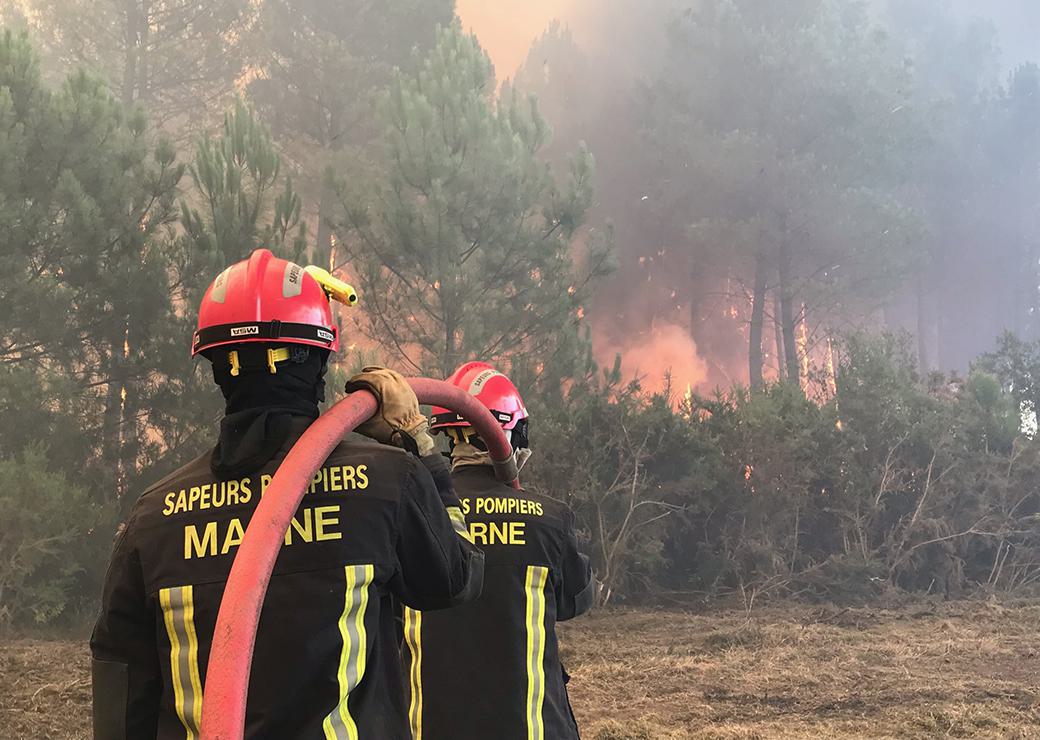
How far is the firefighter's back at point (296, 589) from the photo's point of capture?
65.8 inches

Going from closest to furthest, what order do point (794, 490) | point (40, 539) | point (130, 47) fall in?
point (40, 539) → point (794, 490) → point (130, 47)

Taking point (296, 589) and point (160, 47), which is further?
point (160, 47)

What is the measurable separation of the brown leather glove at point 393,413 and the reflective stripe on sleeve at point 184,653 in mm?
456

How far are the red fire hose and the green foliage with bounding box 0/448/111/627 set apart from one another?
9.00 m

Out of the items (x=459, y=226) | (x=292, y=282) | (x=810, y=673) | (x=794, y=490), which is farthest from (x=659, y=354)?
(x=292, y=282)

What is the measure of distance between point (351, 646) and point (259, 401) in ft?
1.63

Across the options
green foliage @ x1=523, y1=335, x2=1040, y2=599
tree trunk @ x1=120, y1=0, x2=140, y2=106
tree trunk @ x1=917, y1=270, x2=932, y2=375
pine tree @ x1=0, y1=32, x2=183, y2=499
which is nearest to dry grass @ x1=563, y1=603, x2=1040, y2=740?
green foliage @ x1=523, y1=335, x2=1040, y2=599

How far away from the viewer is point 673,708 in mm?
7289

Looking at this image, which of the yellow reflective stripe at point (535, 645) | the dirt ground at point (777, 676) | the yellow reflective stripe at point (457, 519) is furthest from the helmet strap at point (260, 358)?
the dirt ground at point (777, 676)

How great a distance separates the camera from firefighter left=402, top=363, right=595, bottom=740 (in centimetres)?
262

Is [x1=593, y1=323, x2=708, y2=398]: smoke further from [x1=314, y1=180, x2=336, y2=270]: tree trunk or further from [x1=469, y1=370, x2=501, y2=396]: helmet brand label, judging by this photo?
[x1=469, y1=370, x2=501, y2=396]: helmet brand label

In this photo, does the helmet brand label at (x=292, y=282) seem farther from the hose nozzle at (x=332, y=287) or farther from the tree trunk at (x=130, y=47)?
the tree trunk at (x=130, y=47)

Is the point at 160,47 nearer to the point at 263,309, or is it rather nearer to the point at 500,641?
the point at 500,641

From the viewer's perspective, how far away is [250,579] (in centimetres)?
149
